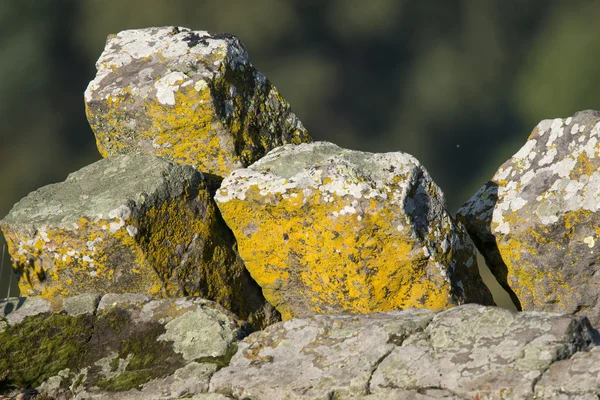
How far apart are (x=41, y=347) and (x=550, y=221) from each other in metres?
3.18

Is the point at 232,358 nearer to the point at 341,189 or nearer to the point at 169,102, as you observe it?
the point at 341,189

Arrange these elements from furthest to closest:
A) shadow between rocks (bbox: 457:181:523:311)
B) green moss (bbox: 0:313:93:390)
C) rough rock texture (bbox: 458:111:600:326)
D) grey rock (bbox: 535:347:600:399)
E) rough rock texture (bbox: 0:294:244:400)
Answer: shadow between rocks (bbox: 457:181:523:311), rough rock texture (bbox: 458:111:600:326), green moss (bbox: 0:313:93:390), rough rock texture (bbox: 0:294:244:400), grey rock (bbox: 535:347:600:399)

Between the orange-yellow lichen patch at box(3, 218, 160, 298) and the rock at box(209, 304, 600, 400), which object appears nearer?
the rock at box(209, 304, 600, 400)

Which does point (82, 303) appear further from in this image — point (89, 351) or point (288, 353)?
point (288, 353)

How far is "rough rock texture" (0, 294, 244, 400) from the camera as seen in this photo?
3785 millimetres

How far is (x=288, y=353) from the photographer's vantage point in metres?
3.73

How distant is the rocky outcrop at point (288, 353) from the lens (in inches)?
127

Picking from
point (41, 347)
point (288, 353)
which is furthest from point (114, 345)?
point (288, 353)

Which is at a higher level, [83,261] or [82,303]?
[83,261]

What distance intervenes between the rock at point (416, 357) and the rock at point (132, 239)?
978 mm

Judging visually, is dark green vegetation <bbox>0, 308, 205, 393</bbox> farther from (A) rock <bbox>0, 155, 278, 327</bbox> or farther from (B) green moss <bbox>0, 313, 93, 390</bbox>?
(A) rock <bbox>0, 155, 278, 327</bbox>

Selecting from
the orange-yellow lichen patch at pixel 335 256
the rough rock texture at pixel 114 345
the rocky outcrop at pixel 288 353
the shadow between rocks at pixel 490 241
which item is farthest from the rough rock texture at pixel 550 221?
the rough rock texture at pixel 114 345

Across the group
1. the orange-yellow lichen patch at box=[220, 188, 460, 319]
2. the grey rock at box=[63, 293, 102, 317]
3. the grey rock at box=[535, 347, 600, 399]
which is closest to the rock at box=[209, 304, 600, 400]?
the grey rock at box=[535, 347, 600, 399]

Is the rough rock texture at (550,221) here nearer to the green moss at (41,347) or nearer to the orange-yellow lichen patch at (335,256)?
the orange-yellow lichen patch at (335,256)
